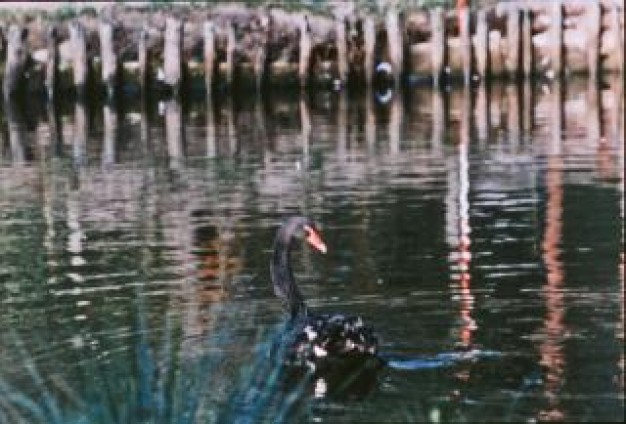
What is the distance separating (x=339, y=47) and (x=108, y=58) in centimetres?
549

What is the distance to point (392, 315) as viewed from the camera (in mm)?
13805

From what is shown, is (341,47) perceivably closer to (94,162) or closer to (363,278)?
(94,162)

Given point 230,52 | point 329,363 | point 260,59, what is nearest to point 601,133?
point 230,52

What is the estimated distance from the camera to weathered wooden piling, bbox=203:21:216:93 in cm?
4116

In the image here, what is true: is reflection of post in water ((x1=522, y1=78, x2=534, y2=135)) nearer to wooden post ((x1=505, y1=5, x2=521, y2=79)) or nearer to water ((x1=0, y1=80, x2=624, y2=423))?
water ((x1=0, y1=80, x2=624, y2=423))

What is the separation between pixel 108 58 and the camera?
1628 inches

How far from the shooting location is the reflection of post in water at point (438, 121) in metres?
28.9

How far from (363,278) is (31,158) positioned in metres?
14.2

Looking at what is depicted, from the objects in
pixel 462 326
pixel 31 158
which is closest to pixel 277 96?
pixel 31 158

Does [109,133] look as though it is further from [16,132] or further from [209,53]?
[209,53]

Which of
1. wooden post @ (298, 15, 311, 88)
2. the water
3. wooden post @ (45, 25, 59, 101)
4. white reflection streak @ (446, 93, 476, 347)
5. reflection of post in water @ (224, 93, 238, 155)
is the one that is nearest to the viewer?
the water

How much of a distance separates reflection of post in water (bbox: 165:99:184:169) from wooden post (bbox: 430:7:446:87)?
20.7 ft

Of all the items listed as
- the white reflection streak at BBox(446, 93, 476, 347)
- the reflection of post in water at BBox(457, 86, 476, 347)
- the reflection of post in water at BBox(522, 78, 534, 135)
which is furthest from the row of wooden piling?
the white reflection streak at BBox(446, 93, 476, 347)

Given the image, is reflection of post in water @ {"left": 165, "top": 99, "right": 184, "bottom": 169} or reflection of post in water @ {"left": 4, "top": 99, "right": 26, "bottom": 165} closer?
reflection of post in water @ {"left": 165, "top": 99, "right": 184, "bottom": 169}
